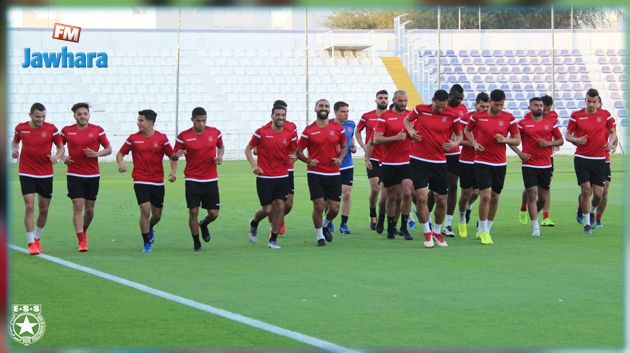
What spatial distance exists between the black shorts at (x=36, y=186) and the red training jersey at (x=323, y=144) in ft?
11.3

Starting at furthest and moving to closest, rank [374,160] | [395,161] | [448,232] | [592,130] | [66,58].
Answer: [66,58]
[374,160]
[592,130]
[448,232]
[395,161]

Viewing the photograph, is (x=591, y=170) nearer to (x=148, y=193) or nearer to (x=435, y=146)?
(x=435, y=146)

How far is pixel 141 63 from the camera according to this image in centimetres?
5238

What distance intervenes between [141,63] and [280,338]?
45.4 meters

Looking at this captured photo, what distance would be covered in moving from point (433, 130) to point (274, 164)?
2.23m

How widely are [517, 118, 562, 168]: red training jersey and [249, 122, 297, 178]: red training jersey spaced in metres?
3.87

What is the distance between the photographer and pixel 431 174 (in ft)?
50.7

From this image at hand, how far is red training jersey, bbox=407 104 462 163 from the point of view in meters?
15.4

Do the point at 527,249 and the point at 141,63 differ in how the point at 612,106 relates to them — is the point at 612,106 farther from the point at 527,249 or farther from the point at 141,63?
the point at 527,249

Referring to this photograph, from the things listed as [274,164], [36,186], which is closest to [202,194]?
[274,164]

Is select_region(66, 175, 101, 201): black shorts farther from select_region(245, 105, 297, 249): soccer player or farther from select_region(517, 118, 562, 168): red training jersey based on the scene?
select_region(517, 118, 562, 168): red training jersey

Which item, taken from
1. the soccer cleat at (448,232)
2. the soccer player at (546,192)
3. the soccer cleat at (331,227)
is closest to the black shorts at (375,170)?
the soccer cleat at (331,227)

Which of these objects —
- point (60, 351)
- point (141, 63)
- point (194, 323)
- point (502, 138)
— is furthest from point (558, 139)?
point (141, 63)

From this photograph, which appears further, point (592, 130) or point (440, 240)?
point (592, 130)
